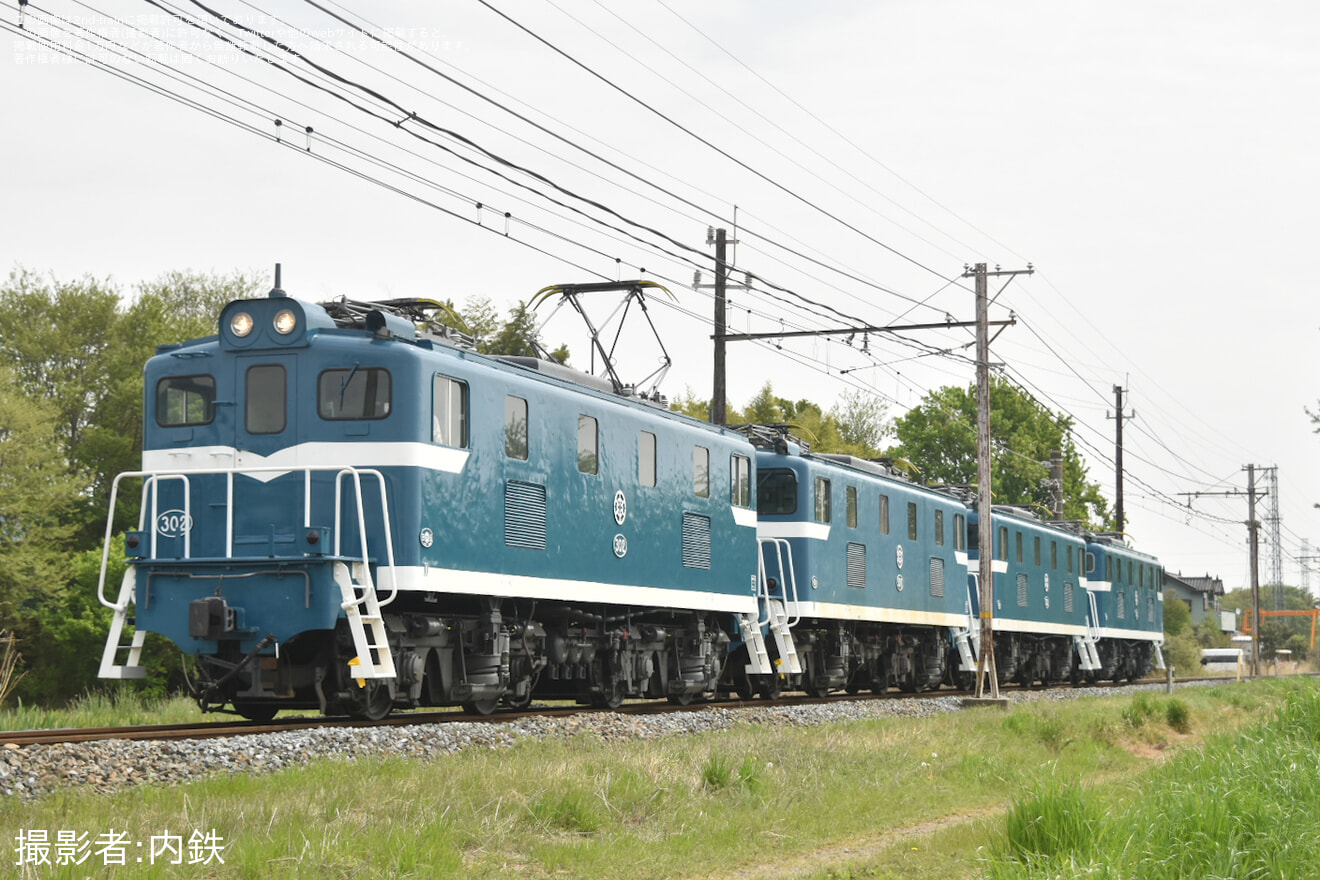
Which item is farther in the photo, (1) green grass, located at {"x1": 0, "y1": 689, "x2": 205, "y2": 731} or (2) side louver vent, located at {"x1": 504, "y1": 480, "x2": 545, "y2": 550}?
(1) green grass, located at {"x1": 0, "y1": 689, "x2": 205, "y2": 731}

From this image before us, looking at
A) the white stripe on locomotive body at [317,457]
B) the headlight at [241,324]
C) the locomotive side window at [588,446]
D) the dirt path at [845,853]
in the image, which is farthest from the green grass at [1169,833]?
the headlight at [241,324]

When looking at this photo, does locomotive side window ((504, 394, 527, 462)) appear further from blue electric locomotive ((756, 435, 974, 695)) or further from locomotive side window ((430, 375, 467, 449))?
blue electric locomotive ((756, 435, 974, 695))

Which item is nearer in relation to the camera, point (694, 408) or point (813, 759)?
point (813, 759)

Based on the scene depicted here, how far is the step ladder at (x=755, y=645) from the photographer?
2425cm

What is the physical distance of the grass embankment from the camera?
914 centimetres

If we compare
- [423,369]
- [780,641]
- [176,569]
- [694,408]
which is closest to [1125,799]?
[423,369]

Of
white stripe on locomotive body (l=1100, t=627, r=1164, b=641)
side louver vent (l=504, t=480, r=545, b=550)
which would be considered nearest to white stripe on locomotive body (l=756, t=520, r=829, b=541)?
side louver vent (l=504, t=480, r=545, b=550)

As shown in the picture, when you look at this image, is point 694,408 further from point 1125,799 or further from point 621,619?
point 1125,799

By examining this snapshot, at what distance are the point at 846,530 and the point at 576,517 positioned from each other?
32.3ft

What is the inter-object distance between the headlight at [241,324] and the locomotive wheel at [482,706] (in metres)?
5.07

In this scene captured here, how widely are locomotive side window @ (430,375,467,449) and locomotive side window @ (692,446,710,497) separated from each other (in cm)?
643

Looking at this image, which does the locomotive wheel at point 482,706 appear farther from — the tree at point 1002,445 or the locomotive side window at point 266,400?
the tree at point 1002,445

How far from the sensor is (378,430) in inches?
615

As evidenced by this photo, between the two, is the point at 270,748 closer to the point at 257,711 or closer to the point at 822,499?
the point at 257,711
